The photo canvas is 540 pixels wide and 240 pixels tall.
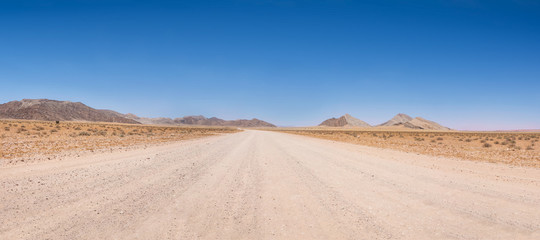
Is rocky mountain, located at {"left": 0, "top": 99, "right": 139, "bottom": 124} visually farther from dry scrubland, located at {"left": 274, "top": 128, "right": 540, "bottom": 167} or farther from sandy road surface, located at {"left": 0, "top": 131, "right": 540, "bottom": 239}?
sandy road surface, located at {"left": 0, "top": 131, "right": 540, "bottom": 239}

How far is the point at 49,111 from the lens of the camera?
515 feet

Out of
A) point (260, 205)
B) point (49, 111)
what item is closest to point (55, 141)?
point (260, 205)

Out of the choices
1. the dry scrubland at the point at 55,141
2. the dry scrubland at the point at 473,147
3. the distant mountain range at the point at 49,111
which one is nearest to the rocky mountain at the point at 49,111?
the distant mountain range at the point at 49,111

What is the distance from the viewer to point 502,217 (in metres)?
4.51

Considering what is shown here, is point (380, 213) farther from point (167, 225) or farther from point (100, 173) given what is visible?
point (100, 173)

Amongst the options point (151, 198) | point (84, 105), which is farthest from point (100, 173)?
point (84, 105)

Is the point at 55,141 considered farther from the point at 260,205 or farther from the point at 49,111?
the point at 49,111

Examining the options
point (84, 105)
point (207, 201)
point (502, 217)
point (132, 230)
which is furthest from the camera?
point (84, 105)

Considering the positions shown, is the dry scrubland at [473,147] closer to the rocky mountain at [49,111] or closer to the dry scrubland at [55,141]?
the dry scrubland at [55,141]

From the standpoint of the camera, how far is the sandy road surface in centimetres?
383

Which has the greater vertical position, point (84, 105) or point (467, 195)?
point (84, 105)

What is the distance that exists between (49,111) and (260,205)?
203m

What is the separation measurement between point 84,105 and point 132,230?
235 meters

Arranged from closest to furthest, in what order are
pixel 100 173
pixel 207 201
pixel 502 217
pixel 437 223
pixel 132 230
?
pixel 132 230
pixel 437 223
pixel 502 217
pixel 207 201
pixel 100 173
